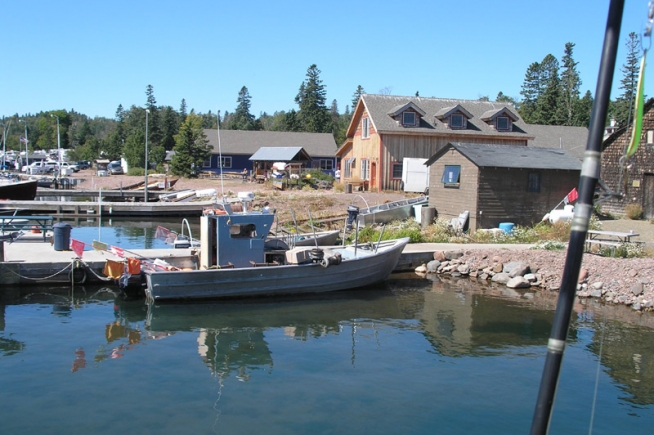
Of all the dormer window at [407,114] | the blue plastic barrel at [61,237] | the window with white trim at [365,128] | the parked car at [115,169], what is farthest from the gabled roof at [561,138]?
the parked car at [115,169]

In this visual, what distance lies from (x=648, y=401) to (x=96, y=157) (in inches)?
3562

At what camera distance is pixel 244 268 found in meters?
16.2

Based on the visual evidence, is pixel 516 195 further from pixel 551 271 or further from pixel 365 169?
pixel 365 169

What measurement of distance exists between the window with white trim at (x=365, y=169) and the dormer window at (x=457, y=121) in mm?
5940

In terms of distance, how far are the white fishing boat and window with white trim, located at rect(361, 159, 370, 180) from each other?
21222mm

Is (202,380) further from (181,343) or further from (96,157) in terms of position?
(96,157)

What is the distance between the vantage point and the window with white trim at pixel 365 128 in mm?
38438

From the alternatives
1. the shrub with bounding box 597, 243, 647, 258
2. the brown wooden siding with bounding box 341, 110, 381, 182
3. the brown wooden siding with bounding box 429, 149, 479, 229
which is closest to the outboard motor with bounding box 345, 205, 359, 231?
the brown wooden siding with bounding box 429, 149, 479, 229

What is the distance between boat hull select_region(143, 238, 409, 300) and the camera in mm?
15727

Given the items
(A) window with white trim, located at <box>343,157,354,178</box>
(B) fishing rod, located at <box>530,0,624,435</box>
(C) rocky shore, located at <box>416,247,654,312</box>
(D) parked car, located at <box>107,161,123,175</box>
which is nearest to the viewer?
(B) fishing rod, located at <box>530,0,624,435</box>

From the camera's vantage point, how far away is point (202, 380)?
10781 mm

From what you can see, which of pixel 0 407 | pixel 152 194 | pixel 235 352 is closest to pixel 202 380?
pixel 235 352

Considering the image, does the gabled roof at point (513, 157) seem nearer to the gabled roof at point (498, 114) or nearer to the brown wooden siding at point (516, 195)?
the brown wooden siding at point (516, 195)

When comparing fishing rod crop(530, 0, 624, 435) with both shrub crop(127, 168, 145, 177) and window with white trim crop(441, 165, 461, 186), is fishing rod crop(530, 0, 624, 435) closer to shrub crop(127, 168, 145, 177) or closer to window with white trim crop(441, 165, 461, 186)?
window with white trim crop(441, 165, 461, 186)
